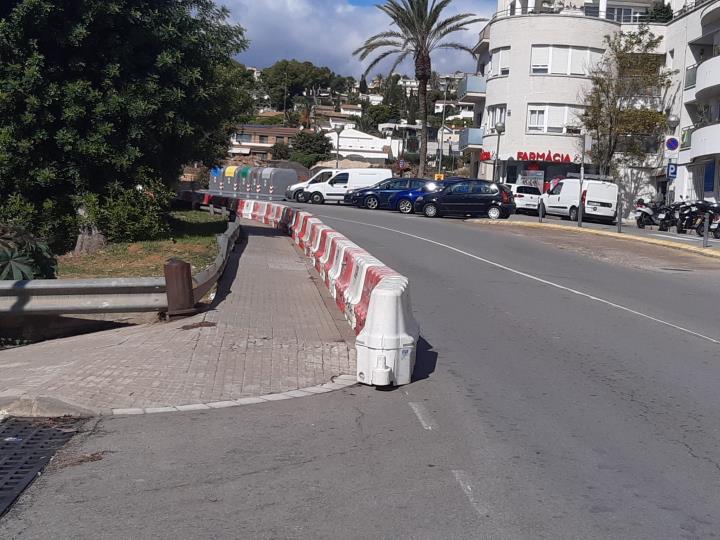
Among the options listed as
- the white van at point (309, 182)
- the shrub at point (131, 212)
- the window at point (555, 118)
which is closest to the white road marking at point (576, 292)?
the shrub at point (131, 212)

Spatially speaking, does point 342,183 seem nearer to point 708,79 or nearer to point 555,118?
point 555,118

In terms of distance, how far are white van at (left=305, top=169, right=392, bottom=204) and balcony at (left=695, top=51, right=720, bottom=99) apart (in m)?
16.3

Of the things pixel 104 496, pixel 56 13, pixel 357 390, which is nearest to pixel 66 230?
pixel 56 13

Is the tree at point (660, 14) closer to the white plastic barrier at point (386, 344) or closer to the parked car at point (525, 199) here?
the parked car at point (525, 199)

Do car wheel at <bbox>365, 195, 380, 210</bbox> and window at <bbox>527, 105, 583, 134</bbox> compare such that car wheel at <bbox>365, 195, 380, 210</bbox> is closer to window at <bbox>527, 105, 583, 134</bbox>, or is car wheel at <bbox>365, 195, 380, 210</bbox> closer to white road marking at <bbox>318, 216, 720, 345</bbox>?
window at <bbox>527, 105, 583, 134</bbox>

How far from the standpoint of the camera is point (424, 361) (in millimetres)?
9312

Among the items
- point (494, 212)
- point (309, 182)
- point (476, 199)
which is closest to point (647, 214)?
point (494, 212)

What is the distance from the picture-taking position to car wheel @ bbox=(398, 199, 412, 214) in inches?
1601

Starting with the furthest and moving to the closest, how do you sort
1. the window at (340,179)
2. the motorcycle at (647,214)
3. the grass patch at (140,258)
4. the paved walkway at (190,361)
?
the window at (340,179) < the motorcycle at (647,214) < the grass patch at (140,258) < the paved walkway at (190,361)

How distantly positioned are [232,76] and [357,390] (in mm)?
14908

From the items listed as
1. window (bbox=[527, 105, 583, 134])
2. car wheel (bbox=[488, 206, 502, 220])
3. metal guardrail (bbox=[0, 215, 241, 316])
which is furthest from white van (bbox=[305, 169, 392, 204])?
metal guardrail (bbox=[0, 215, 241, 316])

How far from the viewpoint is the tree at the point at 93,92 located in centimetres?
1648

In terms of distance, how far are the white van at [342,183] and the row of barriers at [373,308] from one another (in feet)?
102

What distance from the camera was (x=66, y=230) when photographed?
1794 cm
